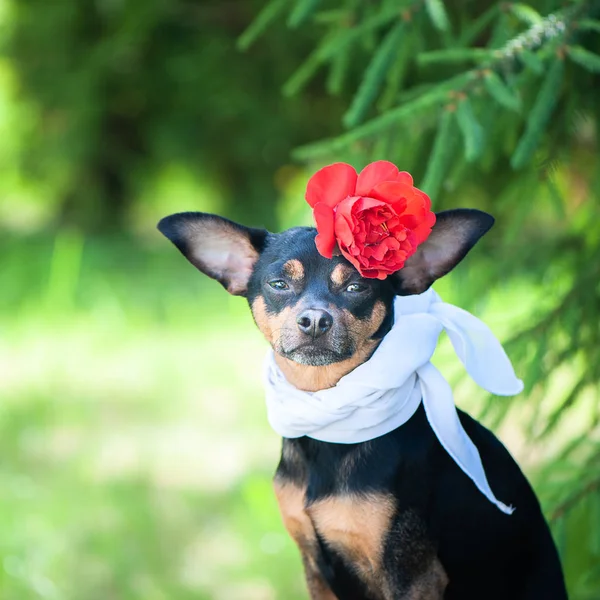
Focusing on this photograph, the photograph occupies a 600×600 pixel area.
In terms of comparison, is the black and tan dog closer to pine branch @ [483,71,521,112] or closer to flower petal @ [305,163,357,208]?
flower petal @ [305,163,357,208]

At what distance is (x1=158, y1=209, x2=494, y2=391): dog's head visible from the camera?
216 cm

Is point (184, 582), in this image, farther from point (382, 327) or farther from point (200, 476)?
point (382, 327)

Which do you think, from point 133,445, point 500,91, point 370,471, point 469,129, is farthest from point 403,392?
point 133,445

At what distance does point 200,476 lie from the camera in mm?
4805

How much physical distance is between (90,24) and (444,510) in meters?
8.69

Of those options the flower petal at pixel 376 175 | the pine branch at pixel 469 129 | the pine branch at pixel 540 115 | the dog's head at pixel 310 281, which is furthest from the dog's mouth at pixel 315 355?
the pine branch at pixel 540 115

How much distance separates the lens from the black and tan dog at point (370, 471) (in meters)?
2.19

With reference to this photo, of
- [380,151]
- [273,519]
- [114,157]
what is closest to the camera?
[380,151]

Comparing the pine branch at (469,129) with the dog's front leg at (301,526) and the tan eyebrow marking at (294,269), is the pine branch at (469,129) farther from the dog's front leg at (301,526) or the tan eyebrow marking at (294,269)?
the dog's front leg at (301,526)

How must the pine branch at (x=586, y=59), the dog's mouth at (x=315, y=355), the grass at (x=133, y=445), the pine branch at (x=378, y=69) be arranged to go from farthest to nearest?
the grass at (x=133, y=445) < the pine branch at (x=378, y=69) < the pine branch at (x=586, y=59) < the dog's mouth at (x=315, y=355)

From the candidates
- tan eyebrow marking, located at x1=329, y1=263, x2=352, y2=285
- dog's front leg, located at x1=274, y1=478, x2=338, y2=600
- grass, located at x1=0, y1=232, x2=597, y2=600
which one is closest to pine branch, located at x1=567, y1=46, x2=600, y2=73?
tan eyebrow marking, located at x1=329, y1=263, x2=352, y2=285

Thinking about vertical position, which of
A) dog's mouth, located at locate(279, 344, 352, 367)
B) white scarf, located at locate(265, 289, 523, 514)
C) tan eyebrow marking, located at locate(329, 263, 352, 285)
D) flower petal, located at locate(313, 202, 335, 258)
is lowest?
white scarf, located at locate(265, 289, 523, 514)

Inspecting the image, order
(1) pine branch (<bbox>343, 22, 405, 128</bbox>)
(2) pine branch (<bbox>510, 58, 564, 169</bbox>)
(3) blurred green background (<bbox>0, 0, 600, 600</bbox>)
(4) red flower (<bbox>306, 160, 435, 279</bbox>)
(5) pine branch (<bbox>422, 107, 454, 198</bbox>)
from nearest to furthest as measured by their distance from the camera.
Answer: (4) red flower (<bbox>306, 160, 435, 279</bbox>) → (2) pine branch (<bbox>510, 58, 564, 169</bbox>) → (5) pine branch (<bbox>422, 107, 454, 198</bbox>) → (1) pine branch (<bbox>343, 22, 405, 128</bbox>) → (3) blurred green background (<bbox>0, 0, 600, 600</bbox>)

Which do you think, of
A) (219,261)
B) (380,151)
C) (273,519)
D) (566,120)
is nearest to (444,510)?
(219,261)
